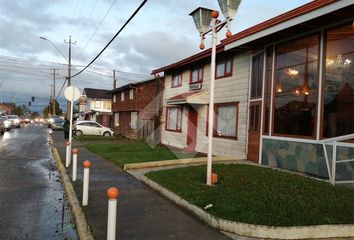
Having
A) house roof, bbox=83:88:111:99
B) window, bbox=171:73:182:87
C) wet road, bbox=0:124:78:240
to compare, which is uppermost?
house roof, bbox=83:88:111:99

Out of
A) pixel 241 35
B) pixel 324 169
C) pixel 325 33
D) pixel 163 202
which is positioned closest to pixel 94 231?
pixel 163 202

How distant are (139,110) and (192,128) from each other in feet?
40.4

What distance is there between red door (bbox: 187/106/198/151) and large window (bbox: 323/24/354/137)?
9797 millimetres

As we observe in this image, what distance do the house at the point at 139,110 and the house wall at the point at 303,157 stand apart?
511 inches

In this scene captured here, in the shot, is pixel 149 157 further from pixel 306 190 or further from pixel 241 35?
pixel 306 190

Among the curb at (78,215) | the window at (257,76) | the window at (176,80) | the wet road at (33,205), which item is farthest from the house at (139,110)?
the curb at (78,215)

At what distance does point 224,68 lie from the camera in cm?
1769

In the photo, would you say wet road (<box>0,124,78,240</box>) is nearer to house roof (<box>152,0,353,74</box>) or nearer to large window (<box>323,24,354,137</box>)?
large window (<box>323,24,354,137</box>)

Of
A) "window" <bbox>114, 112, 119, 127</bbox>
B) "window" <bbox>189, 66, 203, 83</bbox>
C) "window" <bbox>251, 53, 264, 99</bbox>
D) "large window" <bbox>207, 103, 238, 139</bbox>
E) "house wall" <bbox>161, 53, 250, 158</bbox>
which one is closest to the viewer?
"window" <bbox>251, 53, 264, 99</bbox>

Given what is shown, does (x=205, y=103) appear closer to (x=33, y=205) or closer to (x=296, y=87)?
(x=296, y=87)

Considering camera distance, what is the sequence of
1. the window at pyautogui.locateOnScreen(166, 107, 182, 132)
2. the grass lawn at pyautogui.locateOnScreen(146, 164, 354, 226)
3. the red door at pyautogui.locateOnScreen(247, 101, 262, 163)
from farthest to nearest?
the window at pyautogui.locateOnScreen(166, 107, 182, 132) → the red door at pyautogui.locateOnScreen(247, 101, 262, 163) → the grass lawn at pyautogui.locateOnScreen(146, 164, 354, 226)

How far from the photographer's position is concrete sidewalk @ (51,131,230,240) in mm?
6422

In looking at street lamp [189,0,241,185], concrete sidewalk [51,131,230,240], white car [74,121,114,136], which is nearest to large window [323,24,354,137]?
street lamp [189,0,241,185]

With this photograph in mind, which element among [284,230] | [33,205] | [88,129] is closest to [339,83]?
[284,230]
